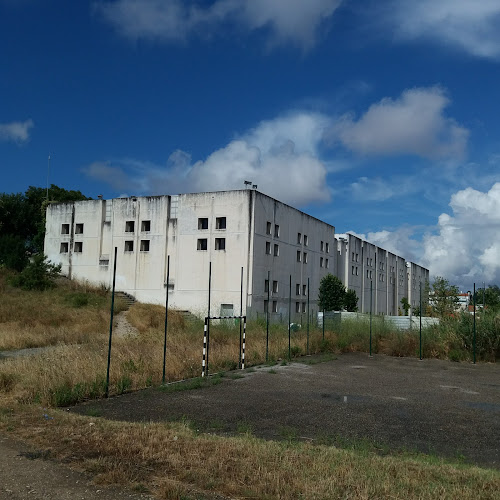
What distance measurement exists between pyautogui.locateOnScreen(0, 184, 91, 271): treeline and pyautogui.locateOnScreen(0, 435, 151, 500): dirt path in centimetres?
4827

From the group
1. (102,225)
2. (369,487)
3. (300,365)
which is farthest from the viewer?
(102,225)

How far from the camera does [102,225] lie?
4672 cm

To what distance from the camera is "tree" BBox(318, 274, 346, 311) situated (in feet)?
157

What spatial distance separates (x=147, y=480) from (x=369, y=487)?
7.66 ft

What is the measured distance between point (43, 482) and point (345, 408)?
22.4 ft

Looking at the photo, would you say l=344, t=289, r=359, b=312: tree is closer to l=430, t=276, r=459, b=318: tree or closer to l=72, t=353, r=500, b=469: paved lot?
l=430, t=276, r=459, b=318: tree

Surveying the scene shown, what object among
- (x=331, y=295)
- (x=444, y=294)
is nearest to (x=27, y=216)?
(x=331, y=295)

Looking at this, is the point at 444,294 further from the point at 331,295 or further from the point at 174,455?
the point at 174,455

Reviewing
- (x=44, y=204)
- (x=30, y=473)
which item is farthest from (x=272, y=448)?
(x=44, y=204)

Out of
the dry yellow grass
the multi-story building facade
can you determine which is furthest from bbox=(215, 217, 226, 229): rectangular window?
the dry yellow grass

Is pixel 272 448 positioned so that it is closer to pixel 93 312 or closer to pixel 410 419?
pixel 410 419

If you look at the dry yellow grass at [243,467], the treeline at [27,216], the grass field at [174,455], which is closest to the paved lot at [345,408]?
the grass field at [174,455]

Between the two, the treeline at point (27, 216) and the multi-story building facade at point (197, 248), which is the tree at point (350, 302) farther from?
the treeline at point (27, 216)

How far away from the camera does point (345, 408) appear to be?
11.2m
